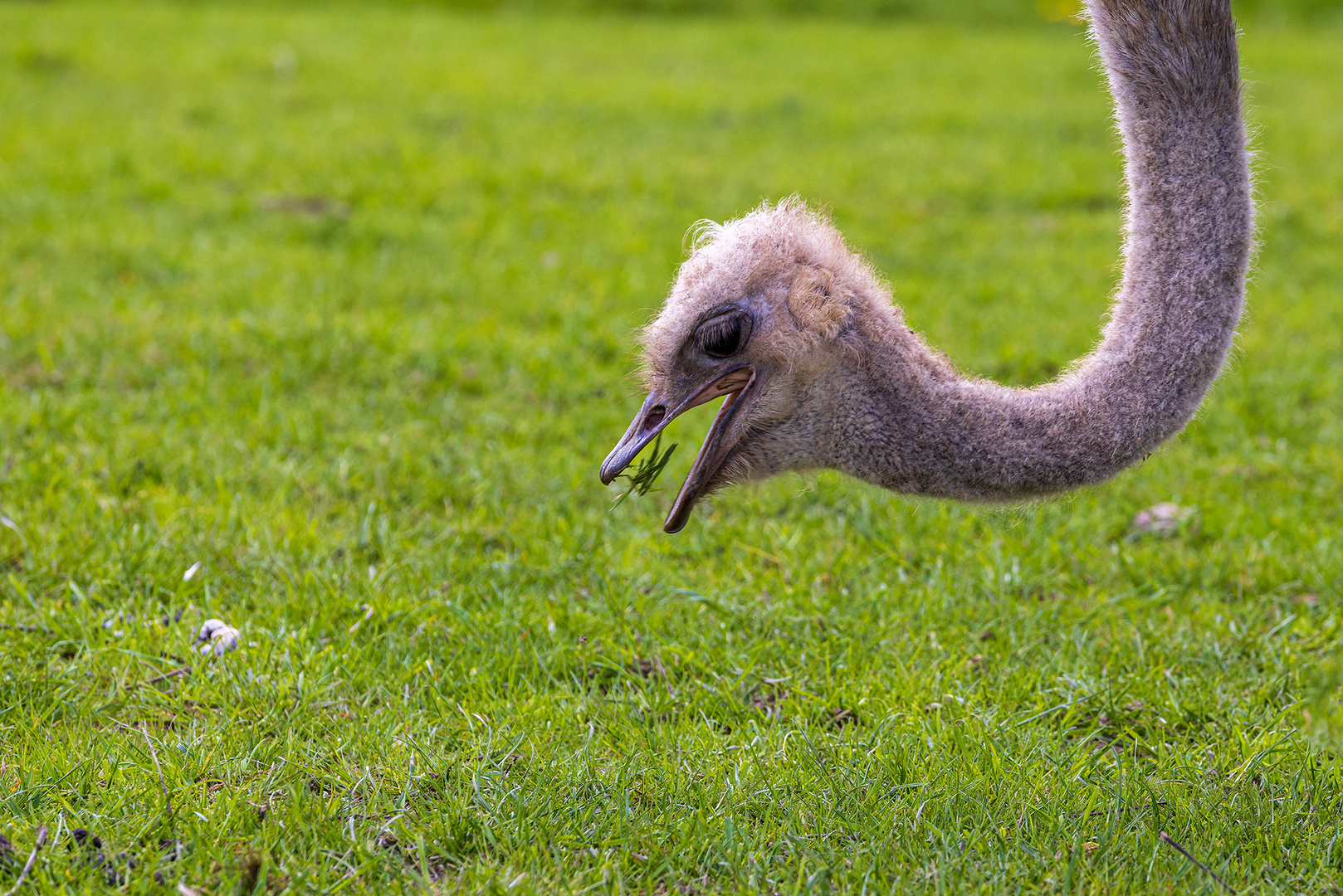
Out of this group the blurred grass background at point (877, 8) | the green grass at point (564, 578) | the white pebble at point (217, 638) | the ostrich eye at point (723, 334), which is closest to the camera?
the ostrich eye at point (723, 334)

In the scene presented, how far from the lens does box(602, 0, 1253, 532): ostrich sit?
109 inches

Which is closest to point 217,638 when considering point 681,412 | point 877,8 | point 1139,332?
point 681,412

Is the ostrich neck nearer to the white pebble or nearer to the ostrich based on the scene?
the ostrich

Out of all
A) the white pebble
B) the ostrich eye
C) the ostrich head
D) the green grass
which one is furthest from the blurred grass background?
the ostrich eye

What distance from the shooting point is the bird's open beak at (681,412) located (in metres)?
2.82

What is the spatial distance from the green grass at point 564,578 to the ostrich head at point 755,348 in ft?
1.09

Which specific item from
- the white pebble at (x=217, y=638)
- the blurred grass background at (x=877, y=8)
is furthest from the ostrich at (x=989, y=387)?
the blurred grass background at (x=877, y=8)

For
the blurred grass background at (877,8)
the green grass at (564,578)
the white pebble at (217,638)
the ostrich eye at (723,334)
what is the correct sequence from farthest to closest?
1. the blurred grass background at (877,8)
2. the white pebble at (217,638)
3. the green grass at (564,578)
4. the ostrich eye at (723,334)

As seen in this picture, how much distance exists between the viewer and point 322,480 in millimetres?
4699

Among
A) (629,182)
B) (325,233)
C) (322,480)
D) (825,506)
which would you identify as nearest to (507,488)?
(322,480)

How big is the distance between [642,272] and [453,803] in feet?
14.4

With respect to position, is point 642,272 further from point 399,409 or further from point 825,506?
point 825,506

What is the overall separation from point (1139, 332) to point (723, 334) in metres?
0.86

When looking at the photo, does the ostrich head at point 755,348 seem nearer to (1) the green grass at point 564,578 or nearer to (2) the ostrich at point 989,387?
(2) the ostrich at point 989,387
